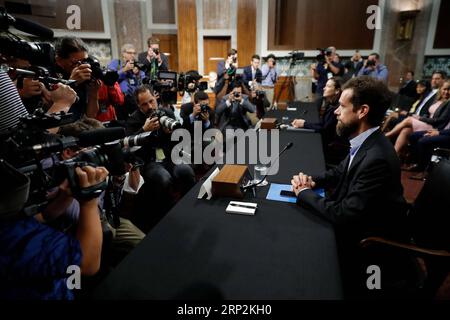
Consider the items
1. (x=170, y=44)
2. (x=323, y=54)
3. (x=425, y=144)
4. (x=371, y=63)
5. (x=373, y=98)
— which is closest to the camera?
(x=373, y=98)

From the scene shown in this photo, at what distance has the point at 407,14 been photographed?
7973 millimetres

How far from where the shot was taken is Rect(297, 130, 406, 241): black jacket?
1.42m

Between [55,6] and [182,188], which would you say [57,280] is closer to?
[182,188]

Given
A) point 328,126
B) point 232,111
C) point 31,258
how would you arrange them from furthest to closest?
point 232,111 → point 328,126 → point 31,258

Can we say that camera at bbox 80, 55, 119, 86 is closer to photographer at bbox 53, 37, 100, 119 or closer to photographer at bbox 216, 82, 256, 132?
photographer at bbox 53, 37, 100, 119

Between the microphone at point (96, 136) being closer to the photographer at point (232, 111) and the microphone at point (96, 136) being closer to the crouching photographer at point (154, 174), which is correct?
the crouching photographer at point (154, 174)

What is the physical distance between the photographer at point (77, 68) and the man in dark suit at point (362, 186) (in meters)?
1.43

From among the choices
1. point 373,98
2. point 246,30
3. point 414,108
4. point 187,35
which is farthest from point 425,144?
point 187,35

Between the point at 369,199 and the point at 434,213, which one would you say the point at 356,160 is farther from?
the point at 434,213

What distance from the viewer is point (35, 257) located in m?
0.84

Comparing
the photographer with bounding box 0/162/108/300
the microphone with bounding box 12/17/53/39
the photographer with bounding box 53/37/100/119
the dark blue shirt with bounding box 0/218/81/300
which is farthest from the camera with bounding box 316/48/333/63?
the dark blue shirt with bounding box 0/218/81/300

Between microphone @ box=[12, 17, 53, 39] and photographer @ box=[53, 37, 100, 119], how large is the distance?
1.78 ft

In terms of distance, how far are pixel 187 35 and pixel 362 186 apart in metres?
8.15
